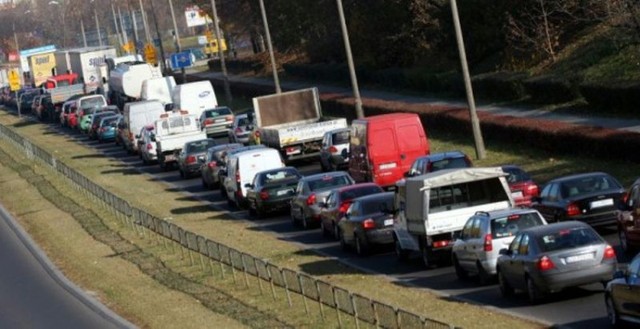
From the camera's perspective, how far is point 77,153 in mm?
73688

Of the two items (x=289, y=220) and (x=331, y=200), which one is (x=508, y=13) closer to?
(x=289, y=220)

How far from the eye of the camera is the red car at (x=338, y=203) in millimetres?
35531

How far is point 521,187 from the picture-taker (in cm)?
3491

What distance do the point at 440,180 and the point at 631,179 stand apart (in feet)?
31.6

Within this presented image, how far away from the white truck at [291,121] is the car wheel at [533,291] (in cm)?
3025

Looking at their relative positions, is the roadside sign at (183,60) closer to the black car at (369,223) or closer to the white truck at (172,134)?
the white truck at (172,134)

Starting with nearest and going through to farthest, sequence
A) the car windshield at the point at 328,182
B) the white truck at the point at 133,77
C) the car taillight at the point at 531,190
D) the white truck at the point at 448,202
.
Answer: the white truck at the point at 448,202, the car taillight at the point at 531,190, the car windshield at the point at 328,182, the white truck at the point at 133,77

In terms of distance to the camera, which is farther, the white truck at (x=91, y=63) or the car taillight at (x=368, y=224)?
the white truck at (x=91, y=63)

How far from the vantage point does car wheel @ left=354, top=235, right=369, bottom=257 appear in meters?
32.8

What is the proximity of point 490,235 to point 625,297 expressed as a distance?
262 inches

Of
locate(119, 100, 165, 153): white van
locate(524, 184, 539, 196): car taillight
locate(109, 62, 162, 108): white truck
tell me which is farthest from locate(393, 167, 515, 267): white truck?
locate(109, 62, 162, 108): white truck

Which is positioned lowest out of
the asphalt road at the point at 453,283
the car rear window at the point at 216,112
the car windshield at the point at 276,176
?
the asphalt road at the point at 453,283

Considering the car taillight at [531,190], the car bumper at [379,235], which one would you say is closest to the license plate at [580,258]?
the car bumper at [379,235]

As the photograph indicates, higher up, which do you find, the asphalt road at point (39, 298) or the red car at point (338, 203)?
the red car at point (338, 203)
